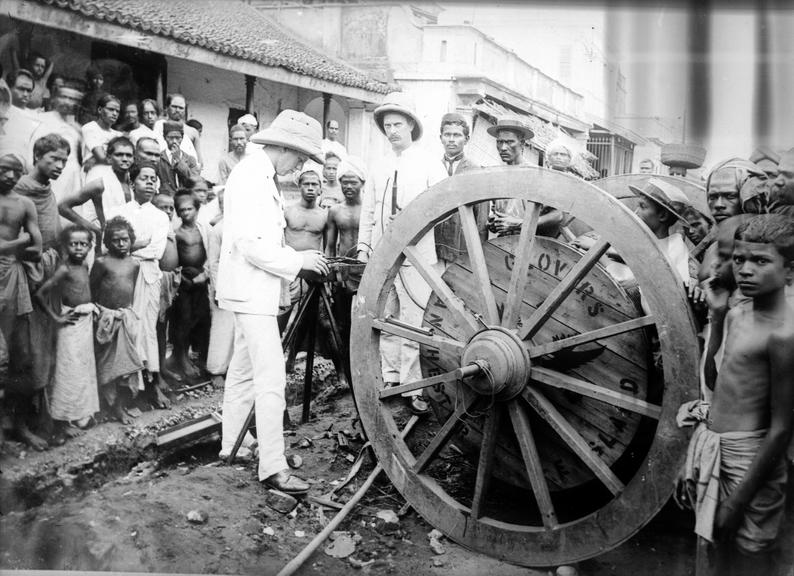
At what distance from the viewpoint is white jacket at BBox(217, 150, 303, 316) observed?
411 centimetres

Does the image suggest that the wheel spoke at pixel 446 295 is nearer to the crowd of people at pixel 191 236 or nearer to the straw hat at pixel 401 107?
the crowd of people at pixel 191 236

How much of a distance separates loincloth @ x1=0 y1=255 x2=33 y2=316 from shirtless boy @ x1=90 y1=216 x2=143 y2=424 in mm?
355

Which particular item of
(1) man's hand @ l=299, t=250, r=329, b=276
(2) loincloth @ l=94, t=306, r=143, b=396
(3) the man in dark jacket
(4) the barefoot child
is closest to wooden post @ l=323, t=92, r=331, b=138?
(3) the man in dark jacket

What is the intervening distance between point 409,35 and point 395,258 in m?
1.36

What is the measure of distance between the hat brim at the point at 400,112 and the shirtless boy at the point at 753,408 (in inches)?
76.2

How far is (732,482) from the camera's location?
9.67ft

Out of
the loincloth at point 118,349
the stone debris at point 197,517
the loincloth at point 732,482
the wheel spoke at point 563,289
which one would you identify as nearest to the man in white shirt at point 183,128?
the loincloth at point 118,349

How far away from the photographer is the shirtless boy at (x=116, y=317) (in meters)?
4.16

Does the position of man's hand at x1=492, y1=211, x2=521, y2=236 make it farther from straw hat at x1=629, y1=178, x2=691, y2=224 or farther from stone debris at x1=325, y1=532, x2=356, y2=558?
stone debris at x1=325, y1=532, x2=356, y2=558

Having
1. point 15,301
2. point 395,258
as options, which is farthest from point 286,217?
point 15,301

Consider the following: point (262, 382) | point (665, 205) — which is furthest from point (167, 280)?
point (665, 205)

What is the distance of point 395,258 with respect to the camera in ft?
12.1

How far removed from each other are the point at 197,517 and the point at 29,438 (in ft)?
3.54

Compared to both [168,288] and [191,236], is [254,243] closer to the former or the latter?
[191,236]
